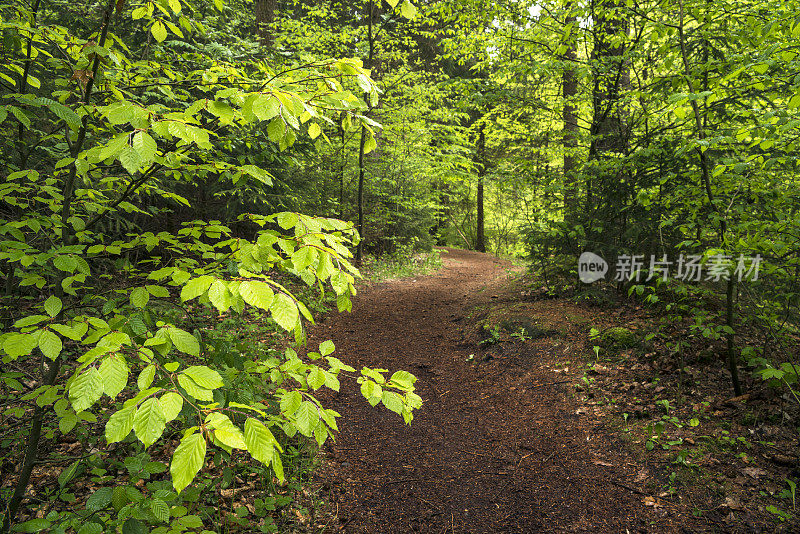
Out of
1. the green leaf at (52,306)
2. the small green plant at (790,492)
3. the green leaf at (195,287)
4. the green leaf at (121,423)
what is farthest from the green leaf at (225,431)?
the small green plant at (790,492)

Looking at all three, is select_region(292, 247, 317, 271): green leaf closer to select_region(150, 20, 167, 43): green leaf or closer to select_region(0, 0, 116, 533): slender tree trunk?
select_region(0, 0, 116, 533): slender tree trunk

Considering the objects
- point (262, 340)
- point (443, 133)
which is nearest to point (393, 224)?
point (443, 133)

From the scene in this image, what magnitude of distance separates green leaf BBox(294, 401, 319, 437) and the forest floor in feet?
6.60

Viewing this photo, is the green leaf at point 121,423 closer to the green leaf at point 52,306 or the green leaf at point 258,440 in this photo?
the green leaf at point 258,440

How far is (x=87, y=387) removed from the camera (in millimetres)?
1300

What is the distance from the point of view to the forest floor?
2969 millimetres

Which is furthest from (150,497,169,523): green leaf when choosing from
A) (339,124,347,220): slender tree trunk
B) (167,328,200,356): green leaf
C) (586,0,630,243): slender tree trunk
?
(339,124,347,220): slender tree trunk

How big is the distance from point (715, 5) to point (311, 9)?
10162 millimetres

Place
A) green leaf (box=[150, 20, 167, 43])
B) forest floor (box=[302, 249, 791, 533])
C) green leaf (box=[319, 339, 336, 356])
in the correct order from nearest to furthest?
green leaf (box=[319, 339, 336, 356]) → green leaf (box=[150, 20, 167, 43]) → forest floor (box=[302, 249, 791, 533])

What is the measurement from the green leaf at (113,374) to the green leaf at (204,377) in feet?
0.62

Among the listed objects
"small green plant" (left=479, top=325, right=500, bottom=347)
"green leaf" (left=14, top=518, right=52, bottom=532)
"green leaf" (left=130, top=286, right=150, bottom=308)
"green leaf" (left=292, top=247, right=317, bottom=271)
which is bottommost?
"small green plant" (left=479, top=325, right=500, bottom=347)

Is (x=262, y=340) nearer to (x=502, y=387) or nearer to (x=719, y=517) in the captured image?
(x=502, y=387)

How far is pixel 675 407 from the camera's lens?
3867 mm

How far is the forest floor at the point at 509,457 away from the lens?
2.97 m
